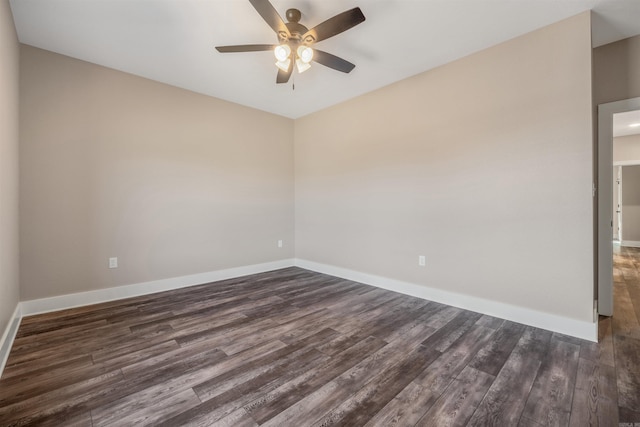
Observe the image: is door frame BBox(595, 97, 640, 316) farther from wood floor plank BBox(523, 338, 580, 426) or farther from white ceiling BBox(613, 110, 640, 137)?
white ceiling BBox(613, 110, 640, 137)

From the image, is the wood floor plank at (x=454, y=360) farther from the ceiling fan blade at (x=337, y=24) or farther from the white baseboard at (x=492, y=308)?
the ceiling fan blade at (x=337, y=24)

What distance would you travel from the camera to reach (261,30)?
248 centimetres

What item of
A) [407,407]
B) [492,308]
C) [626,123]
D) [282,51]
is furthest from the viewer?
[626,123]

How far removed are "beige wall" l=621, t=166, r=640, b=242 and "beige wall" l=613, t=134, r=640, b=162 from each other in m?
1.49

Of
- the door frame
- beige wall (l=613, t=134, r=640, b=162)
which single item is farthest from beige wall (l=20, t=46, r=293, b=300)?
beige wall (l=613, t=134, r=640, b=162)

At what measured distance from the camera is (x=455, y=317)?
273 centimetres

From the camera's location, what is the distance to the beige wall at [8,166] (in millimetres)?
1967

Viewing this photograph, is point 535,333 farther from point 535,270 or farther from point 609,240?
point 609,240

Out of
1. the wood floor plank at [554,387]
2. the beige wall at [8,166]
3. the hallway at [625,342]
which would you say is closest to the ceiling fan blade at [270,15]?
the beige wall at [8,166]

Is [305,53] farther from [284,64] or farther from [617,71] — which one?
[617,71]

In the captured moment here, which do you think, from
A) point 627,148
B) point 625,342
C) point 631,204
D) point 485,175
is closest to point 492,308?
point 625,342

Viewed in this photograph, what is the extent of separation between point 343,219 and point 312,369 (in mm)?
2640

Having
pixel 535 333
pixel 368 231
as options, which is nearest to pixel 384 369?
pixel 535 333

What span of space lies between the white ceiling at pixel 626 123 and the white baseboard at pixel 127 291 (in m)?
6.30
